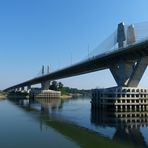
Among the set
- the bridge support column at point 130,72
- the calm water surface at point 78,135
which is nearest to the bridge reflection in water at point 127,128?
the calm water surface at point 78,135

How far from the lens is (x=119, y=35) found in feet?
211

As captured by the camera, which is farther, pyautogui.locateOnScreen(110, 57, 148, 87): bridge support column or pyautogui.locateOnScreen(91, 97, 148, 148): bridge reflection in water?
pyautogui.locateOnScreen(110, 57, 148, 87): bridge support column

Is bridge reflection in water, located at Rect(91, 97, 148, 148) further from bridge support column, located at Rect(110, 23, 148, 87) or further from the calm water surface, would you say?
bridge support column, located at Rect(110, 23, 148, 87)

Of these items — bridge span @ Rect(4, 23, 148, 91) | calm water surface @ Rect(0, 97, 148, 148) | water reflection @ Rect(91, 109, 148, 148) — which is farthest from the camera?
bridge span @ Rect(4, 23, 148, 91)

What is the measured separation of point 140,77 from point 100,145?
116ft

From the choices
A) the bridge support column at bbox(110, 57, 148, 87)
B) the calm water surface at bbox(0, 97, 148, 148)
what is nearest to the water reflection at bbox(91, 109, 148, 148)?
the calm water surface at bbox(0, 97, 148, 148)

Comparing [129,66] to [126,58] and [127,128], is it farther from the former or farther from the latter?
[127,128]

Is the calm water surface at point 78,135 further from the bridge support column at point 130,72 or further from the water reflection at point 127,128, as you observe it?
the bridge support column at point 130,72

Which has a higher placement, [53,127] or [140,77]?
[140,77]

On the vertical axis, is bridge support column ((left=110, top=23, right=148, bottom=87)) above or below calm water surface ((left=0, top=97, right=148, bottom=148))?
above

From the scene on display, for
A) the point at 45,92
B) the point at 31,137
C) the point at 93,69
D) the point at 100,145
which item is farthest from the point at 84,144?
the point at 45,92

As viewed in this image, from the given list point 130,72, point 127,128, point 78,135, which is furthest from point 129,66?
point 78,135

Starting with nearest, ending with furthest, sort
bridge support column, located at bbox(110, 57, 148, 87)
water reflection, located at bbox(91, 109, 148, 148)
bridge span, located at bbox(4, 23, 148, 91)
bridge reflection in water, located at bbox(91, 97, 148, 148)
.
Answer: water reflection, located at bbox(91, 109, 148, 148) → bridge reflection in water, located at bbox(91, 97, 148, 148) → bridge span, located at bbox(4, 23, 148, 91) → bridge support column, located at bbox(110, 57, 148, 87)

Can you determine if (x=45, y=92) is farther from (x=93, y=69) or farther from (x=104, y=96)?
(x=104, y=96)
